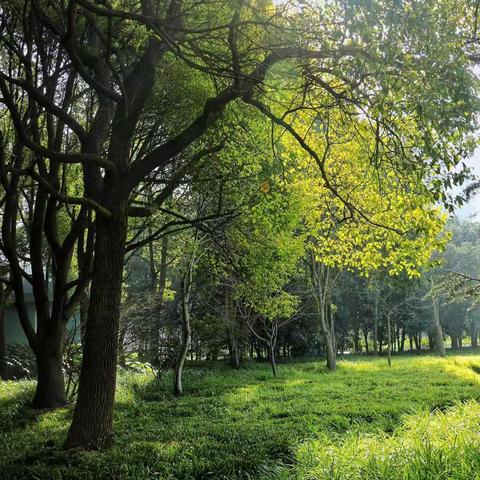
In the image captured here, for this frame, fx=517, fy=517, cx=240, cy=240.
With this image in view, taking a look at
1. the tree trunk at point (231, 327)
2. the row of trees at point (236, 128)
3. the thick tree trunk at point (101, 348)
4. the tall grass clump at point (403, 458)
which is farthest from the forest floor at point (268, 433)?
the tree trunk at point (231, 327)

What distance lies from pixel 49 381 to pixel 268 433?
5611mm

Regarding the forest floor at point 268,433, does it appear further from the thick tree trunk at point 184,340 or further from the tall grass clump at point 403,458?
the thick tree trunk at point 184,340

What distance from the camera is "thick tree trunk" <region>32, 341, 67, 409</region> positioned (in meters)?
11.3

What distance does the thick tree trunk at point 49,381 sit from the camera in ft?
37.0

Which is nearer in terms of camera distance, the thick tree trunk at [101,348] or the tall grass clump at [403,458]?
the tall grass clump at [403,458]

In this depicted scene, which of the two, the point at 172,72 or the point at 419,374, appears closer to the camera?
the point at 172,72

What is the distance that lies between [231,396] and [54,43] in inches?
399

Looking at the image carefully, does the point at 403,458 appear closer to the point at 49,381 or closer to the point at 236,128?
the point at 236,128

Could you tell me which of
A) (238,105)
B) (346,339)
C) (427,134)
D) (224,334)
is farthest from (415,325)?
(427,134)

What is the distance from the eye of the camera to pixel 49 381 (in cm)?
1135

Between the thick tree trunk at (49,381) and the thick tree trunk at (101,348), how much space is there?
4.77 m

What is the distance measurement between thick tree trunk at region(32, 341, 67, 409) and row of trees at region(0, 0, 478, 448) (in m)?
0.03

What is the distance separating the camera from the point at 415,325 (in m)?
41.4

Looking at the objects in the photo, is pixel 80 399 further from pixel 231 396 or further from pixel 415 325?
pixel 415 325
